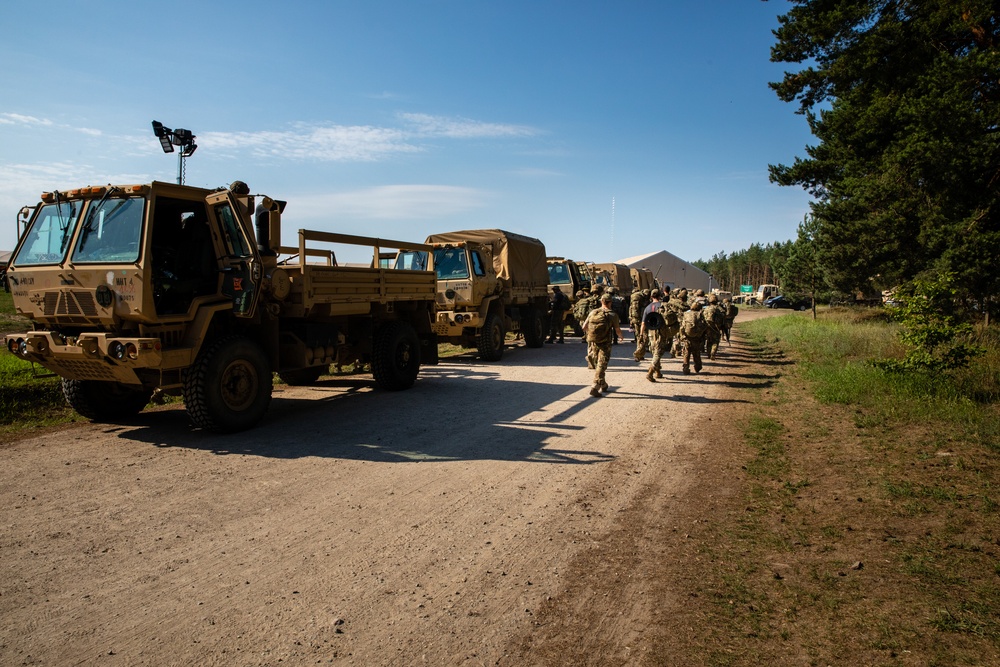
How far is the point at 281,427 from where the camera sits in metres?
7.54

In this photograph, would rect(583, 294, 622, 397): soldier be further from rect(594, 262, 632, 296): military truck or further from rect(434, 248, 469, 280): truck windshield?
rect(594, 262, 632, 296): military truck

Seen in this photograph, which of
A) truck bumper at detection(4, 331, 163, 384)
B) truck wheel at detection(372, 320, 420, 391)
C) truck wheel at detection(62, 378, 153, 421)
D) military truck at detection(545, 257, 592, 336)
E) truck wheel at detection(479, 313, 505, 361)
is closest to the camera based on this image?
truck bumper at detection(4, 331, 163, 384)

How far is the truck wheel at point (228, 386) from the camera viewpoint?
267 inches

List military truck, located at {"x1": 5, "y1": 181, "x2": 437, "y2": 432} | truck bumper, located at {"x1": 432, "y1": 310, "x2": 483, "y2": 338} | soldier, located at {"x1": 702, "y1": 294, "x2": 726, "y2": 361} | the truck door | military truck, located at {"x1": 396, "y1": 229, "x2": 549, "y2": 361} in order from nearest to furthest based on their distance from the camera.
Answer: military truck, located at {"x1": 5, "y1": 181, "x2": 437, "y2": 432}
the truck door
soldier, located at {"x1": 702, "y1": 294, "x2": 726, "y2": 361}
truck bumper, located at {"x1": 432, "y1": 310, "x2": 483, "y2": 338}
military truck, located at {"x1": 396, "y1": 229, "x2": 549, "y2": 361}

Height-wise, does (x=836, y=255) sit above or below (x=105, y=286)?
above

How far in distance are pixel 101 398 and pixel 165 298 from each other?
5.96 feet

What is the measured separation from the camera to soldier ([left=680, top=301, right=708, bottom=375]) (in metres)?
12.0

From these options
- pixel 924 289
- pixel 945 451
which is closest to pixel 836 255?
pixel 924 289

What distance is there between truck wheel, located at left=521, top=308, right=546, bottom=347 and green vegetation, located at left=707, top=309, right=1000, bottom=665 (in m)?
9.66

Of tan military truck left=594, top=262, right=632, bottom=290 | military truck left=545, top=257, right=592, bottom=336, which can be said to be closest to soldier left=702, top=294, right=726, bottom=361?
military truck left=545, top=257, right=592, bottom=336

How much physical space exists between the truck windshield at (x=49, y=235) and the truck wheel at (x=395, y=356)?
447 cm

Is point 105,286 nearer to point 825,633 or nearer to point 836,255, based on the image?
point 825,633

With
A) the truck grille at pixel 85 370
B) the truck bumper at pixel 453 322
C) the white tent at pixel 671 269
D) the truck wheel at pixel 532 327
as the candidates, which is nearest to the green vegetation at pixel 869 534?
the truck grille at pixel 85 370

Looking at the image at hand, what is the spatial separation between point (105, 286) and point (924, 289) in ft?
35.4
